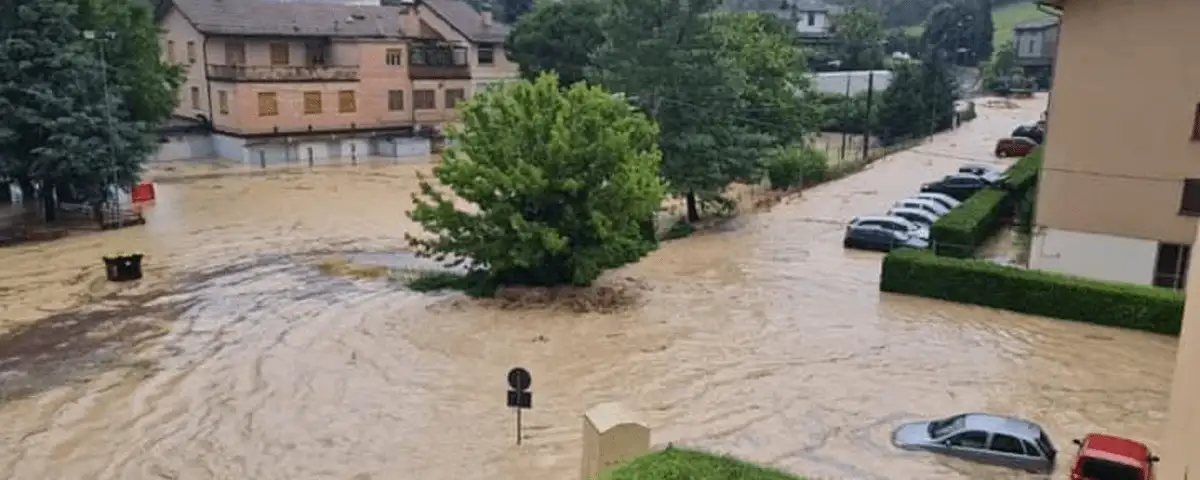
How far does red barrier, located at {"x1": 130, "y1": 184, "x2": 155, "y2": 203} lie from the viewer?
40.3 metres

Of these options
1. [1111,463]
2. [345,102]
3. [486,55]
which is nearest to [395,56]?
[345,102]

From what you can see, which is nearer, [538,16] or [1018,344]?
[1018,344]

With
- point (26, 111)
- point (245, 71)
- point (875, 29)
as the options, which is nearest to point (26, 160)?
point (26, 111)

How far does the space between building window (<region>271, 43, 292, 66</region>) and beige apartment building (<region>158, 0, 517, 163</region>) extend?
0.19ft

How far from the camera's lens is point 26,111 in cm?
3428

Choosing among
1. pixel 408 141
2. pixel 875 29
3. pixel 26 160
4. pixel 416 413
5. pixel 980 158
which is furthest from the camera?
pixel 875 29

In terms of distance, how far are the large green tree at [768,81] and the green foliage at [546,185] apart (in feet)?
42.5

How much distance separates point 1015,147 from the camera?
165ft

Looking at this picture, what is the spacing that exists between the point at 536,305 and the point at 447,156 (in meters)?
4.83

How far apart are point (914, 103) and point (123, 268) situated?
49319 millimetres

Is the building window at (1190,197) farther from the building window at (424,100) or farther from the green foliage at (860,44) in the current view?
the green foliage at (860,44)

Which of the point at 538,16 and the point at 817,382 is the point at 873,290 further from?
the point at 538,16

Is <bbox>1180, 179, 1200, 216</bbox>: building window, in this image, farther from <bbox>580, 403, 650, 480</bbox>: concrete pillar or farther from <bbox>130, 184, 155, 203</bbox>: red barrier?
<bbox>130, 184, 155, 203</bbox>: red barrier

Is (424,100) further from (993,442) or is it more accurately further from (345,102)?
(993,442)
